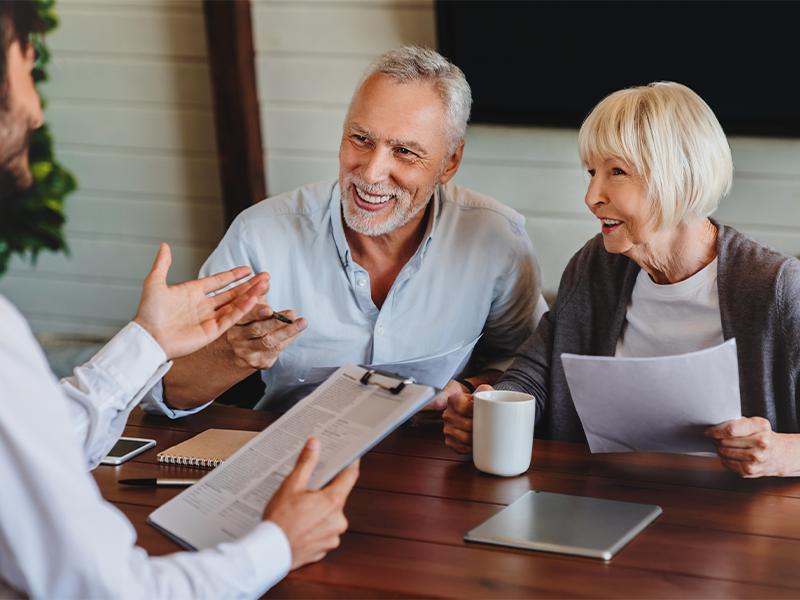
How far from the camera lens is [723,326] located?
53.1 inches

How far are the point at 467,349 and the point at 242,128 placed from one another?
1.64 metres

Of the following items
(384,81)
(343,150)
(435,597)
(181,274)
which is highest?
(384,81)

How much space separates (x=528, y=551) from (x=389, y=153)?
0.98 meters

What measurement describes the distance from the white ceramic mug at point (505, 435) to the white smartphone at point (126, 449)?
55 centimetres

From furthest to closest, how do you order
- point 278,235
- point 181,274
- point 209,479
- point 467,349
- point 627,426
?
point 181,274, point 278,235, point 467,349, point 627,426, point 209,479

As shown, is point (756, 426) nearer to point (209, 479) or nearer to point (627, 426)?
point (627, 426)

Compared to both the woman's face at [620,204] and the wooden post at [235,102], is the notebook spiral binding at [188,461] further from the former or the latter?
the wooden post at [235,102]

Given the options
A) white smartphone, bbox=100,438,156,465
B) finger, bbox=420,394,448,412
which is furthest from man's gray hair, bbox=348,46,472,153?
white smartphone, bbox=100,438,156,465

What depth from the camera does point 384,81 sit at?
1.63 meters

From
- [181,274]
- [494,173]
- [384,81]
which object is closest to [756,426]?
[384,81]

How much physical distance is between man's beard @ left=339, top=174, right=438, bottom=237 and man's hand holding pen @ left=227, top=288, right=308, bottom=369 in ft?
1.18

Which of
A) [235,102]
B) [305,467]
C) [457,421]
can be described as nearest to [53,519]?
[305,467]

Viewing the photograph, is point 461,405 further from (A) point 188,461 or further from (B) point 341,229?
(B) point 341,229

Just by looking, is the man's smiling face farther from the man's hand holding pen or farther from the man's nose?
the man's hand holding pen
